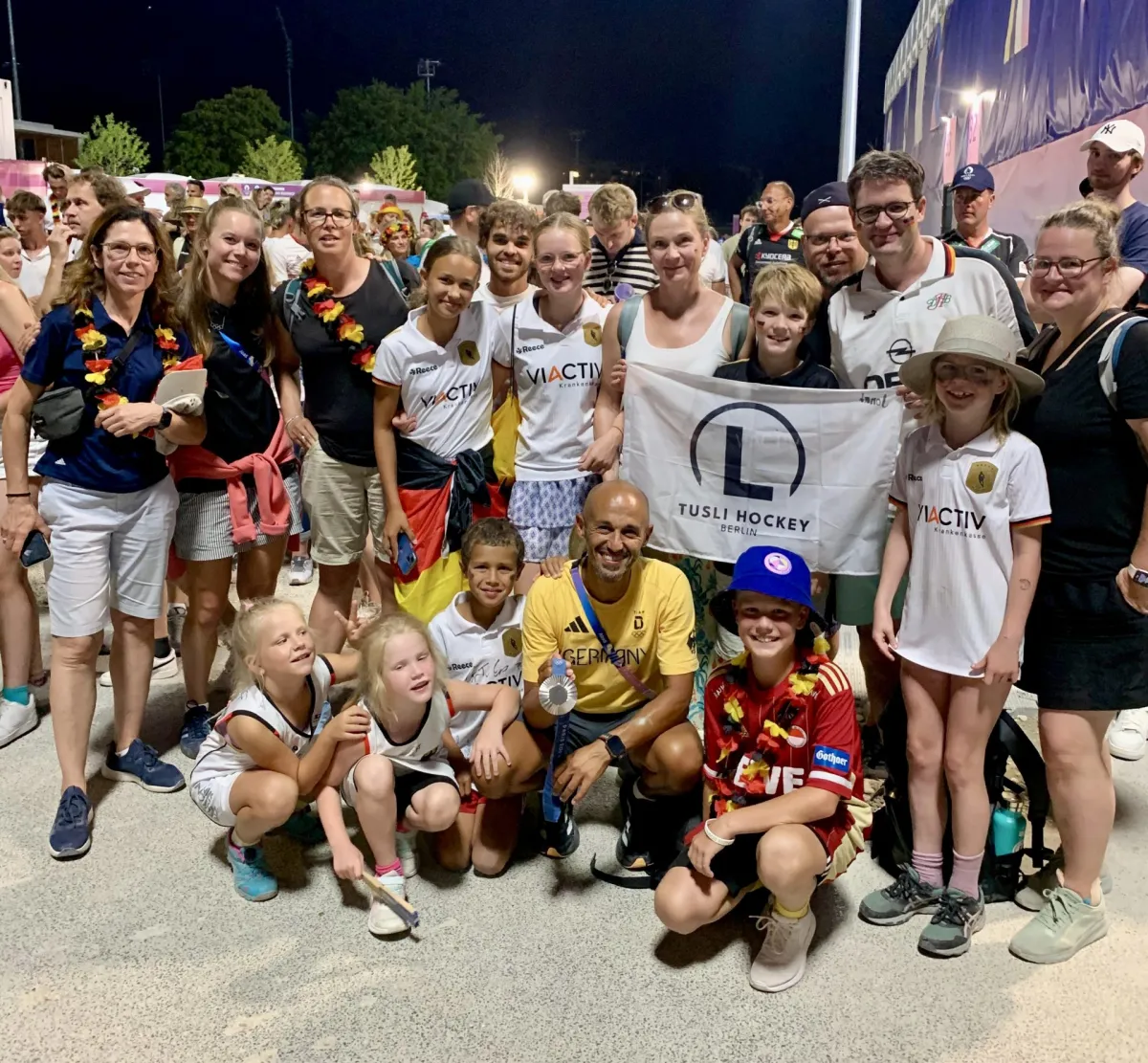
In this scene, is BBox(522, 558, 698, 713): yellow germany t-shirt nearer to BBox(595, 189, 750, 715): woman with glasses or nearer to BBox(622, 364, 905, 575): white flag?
BBox(622, 364, 905, 575): white flag

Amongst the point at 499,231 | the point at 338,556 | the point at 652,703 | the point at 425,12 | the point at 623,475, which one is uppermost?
the point at 425,12

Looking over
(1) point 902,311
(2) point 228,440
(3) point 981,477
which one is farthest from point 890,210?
(2) point 228,440

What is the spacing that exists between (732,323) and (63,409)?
2.34 metres

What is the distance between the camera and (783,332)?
10.5 feet

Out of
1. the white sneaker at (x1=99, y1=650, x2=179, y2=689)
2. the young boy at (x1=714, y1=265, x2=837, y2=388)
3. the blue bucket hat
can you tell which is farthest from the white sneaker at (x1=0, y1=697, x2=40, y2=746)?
the young boy at (x1=714, y1=265, x2=837, y2=388)

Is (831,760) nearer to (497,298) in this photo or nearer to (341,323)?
(341,323)

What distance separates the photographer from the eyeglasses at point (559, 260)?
3.55m

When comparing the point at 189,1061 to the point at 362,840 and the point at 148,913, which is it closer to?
the point at 148,913

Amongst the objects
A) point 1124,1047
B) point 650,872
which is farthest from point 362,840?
point 1124,1047

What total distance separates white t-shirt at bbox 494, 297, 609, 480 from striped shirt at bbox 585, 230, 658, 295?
245 cm

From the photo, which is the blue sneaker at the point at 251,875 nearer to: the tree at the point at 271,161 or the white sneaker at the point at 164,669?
the white sneaker at the point at 164,669

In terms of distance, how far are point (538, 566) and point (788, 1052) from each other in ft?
6.16

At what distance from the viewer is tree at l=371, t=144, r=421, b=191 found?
160 ft

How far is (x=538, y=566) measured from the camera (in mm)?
3721
